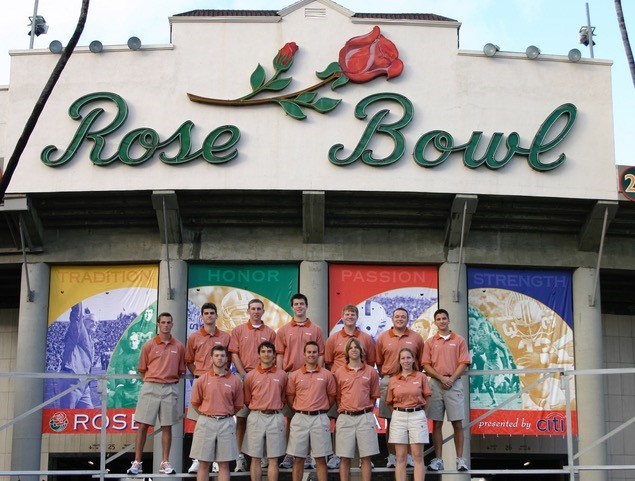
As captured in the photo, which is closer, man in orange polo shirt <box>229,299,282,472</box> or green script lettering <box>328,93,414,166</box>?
man in orange polo shirt <box>229,299,282,472</box>

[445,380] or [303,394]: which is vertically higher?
[445,380]

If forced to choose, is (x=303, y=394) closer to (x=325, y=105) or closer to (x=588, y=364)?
(x=325, y=105)

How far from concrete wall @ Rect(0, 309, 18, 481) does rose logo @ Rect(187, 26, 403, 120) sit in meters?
8.01

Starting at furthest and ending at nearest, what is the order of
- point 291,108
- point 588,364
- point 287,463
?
point 588,364
point 291,108
point 287,463

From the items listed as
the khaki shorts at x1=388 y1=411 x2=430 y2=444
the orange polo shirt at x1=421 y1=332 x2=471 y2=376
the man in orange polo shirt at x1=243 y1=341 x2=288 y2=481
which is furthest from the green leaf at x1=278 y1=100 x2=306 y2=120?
the khaki shorts at x1=388 y1=411 x2=430 y2=444

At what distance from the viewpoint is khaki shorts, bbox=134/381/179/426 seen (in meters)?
18.2

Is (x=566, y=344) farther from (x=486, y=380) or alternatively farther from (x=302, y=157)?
(x=302, y=157)

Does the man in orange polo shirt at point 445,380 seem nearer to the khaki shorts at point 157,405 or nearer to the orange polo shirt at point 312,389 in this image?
the orange polo shirt at point 312,389

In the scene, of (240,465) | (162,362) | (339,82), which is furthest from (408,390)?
(339,82)

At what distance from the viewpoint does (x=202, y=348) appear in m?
18.6

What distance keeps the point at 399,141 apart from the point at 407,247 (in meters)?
2.58

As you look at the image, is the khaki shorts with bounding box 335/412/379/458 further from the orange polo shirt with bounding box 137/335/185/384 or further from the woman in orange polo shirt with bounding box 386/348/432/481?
the orange polo shirt with bounding box 137/335/185/384

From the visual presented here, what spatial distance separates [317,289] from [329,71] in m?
5.12

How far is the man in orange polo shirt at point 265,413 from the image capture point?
17406 millimetres
